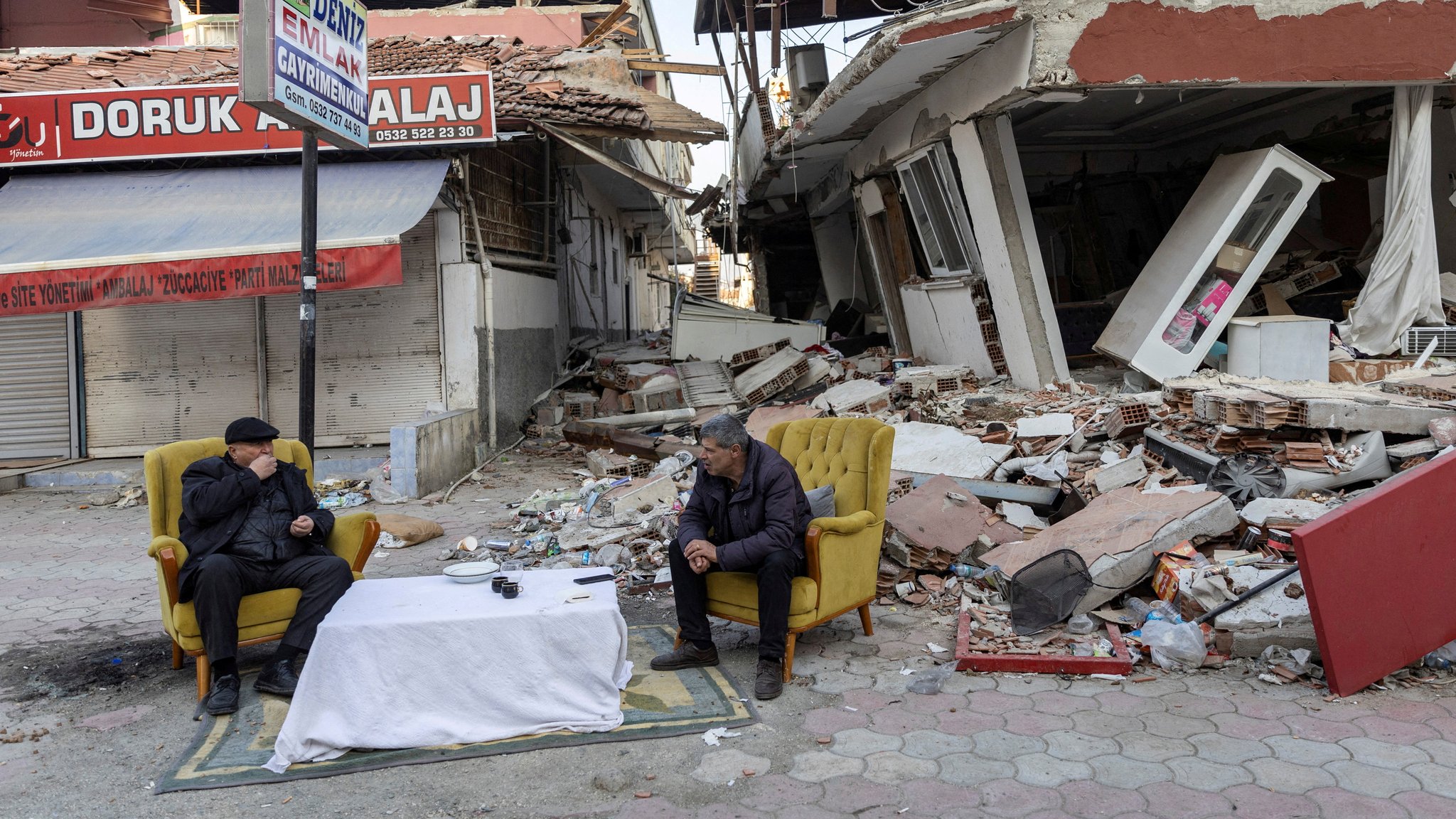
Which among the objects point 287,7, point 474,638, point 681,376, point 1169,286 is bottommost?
point 474,638

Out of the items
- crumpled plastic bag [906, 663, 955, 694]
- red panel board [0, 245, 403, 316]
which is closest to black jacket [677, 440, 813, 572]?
crumpled plastic bag [906, 663, 955, 694]

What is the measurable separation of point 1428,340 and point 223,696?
9.40 m

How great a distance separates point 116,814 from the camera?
317 centimetres

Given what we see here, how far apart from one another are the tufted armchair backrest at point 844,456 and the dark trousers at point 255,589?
7.56 ft

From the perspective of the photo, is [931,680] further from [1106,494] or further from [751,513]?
[1106,494]

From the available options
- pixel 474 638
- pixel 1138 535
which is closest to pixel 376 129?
pixel 474 638

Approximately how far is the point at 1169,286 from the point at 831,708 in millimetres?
6247

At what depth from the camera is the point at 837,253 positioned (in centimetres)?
1906

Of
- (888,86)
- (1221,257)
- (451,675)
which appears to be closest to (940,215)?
(888,86)

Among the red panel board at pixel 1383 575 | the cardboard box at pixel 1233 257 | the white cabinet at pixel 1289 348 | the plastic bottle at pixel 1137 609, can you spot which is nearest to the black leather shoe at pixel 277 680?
the plastic bottle at pixel 1137 609

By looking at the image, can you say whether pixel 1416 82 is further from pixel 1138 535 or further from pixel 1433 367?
pixel 1138 535

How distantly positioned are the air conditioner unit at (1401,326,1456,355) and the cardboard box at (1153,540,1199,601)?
509cm

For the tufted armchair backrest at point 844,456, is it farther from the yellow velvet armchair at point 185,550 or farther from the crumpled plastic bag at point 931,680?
the yellow velvet armchair at point 185,550

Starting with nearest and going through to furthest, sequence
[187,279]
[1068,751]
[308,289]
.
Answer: [1068,751] < [308,289] < [187,279]
